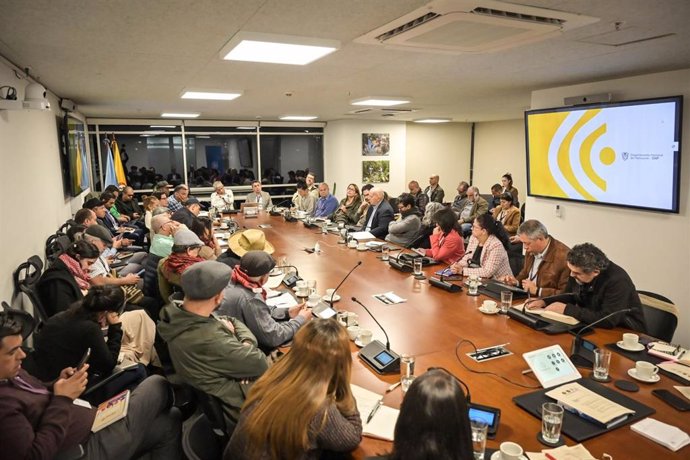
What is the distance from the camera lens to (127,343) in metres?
3.15

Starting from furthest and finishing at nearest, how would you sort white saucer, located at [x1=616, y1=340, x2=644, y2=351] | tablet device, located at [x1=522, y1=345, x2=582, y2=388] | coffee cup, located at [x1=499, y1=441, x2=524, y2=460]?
white saucer, located at [x1=616, y1=340, x2=644, y2=351] < tablet device, located at [x1=522, y1=345, x2=582, y2=388] < coffee cup, located at [x1=499, y1=441, x2=524, y2=460]

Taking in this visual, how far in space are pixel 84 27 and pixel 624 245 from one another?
5.46 m

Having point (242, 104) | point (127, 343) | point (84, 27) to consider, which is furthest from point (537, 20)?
point (242, 104)

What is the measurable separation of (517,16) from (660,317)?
80.8 inches

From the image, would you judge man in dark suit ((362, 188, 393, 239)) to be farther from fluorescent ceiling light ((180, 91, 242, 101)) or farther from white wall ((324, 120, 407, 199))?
white wall ((324, 120, 407, 199))

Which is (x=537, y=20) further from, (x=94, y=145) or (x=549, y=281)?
(x=94, y=145)

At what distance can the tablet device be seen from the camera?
2.00 m

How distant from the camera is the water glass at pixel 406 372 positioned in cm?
201

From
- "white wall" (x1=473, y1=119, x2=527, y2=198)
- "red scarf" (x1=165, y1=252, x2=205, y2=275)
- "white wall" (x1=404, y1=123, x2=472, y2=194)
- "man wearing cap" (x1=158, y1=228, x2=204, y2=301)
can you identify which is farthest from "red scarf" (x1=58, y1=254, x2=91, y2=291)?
"white wall" (x1=473, y1=119, x2=527, y2=198)

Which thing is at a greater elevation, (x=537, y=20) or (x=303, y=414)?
(x=537, y=20)

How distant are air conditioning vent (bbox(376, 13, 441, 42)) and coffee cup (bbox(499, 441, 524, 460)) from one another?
210cm

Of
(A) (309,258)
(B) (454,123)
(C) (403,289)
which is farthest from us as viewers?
(B) (454,123)

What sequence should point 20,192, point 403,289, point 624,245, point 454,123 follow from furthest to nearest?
point 454,123 → point 624,245 → point 20,192 → point 403,289

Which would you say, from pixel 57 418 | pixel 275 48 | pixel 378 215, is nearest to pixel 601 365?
pixel 57 418
